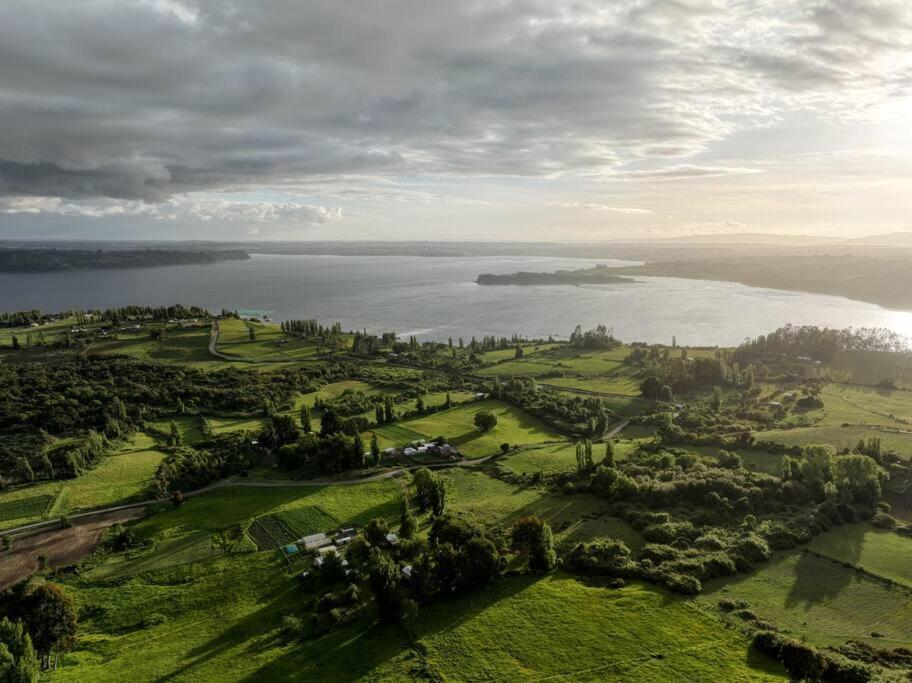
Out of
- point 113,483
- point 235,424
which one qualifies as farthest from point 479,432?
point 113,483

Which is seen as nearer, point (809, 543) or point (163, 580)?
point (163, 580)

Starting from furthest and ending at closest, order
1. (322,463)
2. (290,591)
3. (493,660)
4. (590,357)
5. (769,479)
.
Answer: (590,357) → (322,463) → (769,479) → (290,591) → (493,660)

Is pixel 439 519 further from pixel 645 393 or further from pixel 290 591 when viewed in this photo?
pixel 645 393

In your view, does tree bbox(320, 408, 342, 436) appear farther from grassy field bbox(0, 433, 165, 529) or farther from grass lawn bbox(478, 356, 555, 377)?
grass lawn bbox(478, 356, 555, 377)

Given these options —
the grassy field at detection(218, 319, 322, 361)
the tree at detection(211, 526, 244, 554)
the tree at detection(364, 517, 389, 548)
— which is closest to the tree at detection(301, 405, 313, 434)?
Answer: the tree at detection(211, 526, 244, 554)

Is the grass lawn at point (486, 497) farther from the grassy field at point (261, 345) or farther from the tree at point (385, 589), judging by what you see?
the grassy field at point (261, 345)

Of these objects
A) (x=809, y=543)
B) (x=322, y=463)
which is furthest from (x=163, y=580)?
(x=809, y=543)

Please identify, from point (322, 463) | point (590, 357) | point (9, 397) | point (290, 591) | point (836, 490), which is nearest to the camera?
point (290, 591)
